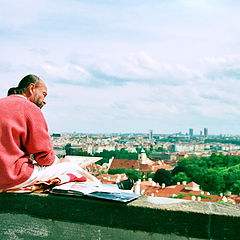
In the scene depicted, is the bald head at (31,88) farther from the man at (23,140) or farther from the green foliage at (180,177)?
the green foliage at (180,177)

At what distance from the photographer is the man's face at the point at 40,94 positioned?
2.07 m

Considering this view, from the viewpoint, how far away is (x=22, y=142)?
195cm

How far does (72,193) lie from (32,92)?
1.95ft

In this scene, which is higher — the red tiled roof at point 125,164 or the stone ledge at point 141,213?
the stone ledge at point 141,213

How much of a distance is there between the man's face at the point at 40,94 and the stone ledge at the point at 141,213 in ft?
1.68

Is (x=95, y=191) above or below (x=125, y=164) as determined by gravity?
above

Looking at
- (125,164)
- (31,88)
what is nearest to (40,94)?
(31,88)

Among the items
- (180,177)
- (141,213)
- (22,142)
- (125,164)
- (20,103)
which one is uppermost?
(20,103)

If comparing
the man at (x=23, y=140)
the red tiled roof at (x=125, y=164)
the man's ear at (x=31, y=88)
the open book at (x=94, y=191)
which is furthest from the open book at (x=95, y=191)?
the red tiled roof at (x=125, y=164)

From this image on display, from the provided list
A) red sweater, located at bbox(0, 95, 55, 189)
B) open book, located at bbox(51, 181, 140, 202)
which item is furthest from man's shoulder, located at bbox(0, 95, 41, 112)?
open book, located at bbox(51, 181, 140, 202)

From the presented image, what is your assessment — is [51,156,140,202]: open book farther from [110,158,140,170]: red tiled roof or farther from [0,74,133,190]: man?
[110,158,140,170]: red tiled roof

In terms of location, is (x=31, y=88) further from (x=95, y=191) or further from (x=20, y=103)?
(x=95, y=191)

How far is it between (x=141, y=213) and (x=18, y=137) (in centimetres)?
72

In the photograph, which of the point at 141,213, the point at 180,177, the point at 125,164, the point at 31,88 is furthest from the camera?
the point at 125,164
